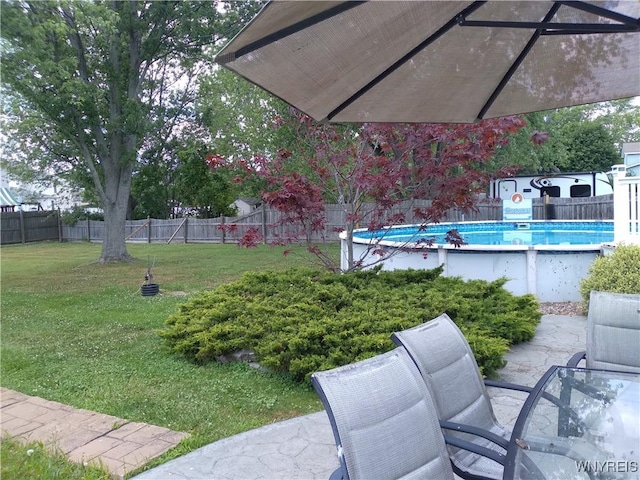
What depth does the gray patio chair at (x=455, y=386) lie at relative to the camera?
225cm

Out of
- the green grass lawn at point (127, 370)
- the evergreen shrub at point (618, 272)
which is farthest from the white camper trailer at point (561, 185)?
the green grass lawn at point (127, 370)

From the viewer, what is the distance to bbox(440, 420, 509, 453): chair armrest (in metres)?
2.00

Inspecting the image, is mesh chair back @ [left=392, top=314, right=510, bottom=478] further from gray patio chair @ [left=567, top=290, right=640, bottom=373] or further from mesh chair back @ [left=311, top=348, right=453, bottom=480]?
gray patio chair @ [left=567, top=290, right=640, bottom=373]

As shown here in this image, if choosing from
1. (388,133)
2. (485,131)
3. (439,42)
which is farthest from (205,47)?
(439,42)

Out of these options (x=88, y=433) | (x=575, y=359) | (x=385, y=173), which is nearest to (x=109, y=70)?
(x=385, y=173)

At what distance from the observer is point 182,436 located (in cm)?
330

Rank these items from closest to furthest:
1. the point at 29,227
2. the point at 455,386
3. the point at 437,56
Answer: the point at 455,386 → the point at 437,56 → the point at 29,227

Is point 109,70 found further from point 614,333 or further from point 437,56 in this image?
point 614,333

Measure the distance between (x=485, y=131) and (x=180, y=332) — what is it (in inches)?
155

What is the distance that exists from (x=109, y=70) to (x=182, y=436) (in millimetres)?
12265

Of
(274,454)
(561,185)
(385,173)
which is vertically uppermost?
(561,185)

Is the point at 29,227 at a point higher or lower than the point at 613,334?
higher

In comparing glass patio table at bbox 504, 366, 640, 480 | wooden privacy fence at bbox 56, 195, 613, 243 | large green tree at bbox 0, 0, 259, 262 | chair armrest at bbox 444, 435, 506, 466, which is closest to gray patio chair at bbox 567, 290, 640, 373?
glass patio table at bbox 504, 366, 640, 480

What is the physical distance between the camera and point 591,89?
3.30 m
